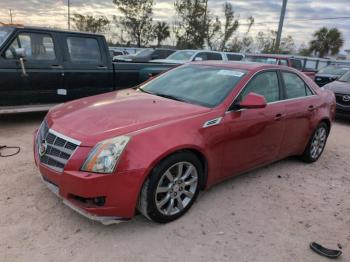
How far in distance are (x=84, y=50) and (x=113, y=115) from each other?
4.31 meters

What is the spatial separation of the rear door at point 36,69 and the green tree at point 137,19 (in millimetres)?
29811

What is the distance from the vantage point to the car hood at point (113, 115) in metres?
3.11

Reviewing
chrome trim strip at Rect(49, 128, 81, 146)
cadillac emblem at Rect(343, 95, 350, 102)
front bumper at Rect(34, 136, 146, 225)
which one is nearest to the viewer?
front bumper at Rect(34, 136, 146, 225)

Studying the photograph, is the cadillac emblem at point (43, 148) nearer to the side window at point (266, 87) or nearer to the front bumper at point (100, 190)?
the front bumper at point (100, 190)

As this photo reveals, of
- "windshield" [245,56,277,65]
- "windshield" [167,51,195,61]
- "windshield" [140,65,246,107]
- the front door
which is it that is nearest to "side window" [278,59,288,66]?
"windshield" [245,56,277,65]

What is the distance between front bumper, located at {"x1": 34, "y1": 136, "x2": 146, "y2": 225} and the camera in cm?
289

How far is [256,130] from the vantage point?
413 cm

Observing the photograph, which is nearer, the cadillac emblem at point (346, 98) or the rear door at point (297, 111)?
the rear door at point (297, 111)

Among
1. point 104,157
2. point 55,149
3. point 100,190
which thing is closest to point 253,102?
point 104,157

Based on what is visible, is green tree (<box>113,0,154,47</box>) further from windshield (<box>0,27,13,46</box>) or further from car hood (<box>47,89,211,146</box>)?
car hood (<box>47,89,211,146</box>)

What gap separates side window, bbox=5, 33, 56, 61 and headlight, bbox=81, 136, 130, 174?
431 centimetres

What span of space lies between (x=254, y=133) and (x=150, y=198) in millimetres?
1648

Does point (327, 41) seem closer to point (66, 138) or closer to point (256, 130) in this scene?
point (256, 130)

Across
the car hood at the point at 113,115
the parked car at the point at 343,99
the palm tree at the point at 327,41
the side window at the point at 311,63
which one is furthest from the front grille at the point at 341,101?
the palm tree at the point at 327,41
